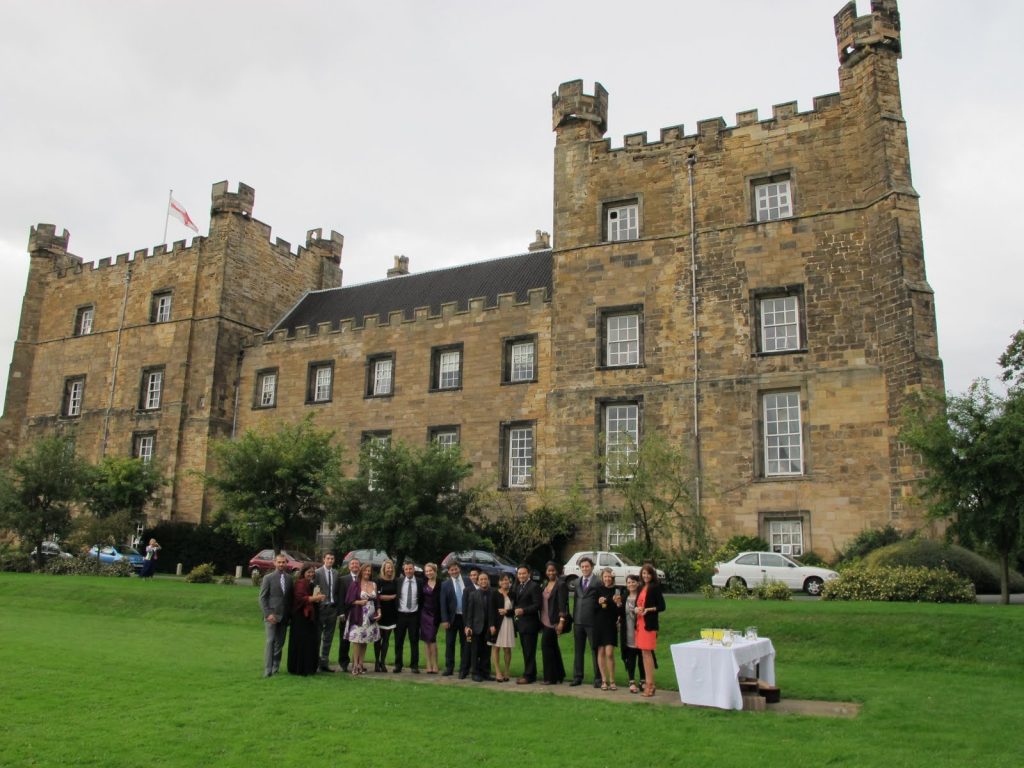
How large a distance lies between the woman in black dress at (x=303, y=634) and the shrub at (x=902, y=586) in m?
12.1

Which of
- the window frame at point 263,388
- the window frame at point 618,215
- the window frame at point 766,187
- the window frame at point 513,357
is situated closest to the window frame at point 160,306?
the window frame at point 263,388

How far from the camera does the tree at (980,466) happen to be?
16938 millimetres

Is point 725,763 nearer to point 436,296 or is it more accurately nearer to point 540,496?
point 540,496

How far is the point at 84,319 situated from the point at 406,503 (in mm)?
28327

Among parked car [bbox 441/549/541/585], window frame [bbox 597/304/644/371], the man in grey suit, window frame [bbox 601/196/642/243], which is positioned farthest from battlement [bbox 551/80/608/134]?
the man in grey suit

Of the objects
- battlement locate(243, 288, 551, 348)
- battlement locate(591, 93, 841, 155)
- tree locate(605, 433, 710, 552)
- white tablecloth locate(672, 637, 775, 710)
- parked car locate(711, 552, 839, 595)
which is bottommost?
white tablecloth locate(672, 637, 775, 710)

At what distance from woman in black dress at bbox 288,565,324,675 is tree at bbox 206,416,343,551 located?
13.3 meters

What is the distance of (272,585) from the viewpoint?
39.0ft

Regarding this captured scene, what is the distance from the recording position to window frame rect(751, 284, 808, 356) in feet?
87.3

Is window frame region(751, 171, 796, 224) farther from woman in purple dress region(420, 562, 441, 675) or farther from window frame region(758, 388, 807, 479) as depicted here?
woman in purple dress region(420, 562, 441, 675)

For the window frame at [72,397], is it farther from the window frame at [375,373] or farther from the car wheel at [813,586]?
the car wheel at [813,586]

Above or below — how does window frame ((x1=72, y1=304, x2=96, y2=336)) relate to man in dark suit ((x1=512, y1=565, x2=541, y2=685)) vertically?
above

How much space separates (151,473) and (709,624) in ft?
85.0

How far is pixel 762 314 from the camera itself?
27.3m
